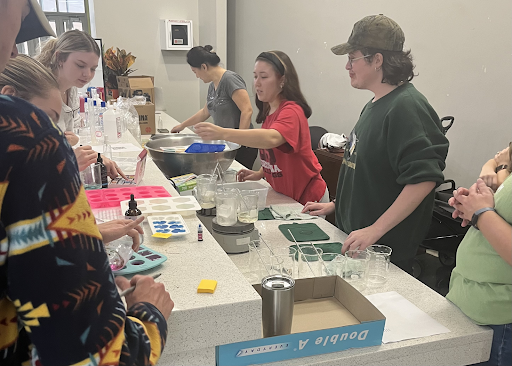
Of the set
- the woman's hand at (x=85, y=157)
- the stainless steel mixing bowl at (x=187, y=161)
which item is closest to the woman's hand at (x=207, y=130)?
the stainless steel mixing bowl at (x=187, y=161)

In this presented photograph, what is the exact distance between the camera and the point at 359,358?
1221 millimetres

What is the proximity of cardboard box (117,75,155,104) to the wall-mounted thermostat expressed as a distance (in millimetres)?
1313

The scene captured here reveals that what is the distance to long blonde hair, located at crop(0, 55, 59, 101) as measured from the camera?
1.32m

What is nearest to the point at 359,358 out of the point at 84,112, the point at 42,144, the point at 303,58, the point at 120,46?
the point at 42,144

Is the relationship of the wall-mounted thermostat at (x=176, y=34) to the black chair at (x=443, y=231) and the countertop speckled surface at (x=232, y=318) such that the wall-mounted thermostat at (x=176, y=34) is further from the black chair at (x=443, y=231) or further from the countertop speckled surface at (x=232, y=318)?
the countertop speckled surface at (x=232, y=318)

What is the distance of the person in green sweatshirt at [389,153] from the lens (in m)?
1.68

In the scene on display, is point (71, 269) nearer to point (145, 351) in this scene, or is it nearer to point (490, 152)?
point (145, 351)

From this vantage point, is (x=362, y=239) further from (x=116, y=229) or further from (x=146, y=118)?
(x=146, y=118)

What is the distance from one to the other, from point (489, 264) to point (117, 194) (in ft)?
4.30

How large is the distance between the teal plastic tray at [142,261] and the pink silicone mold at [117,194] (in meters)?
0.41

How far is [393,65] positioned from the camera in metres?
1.78

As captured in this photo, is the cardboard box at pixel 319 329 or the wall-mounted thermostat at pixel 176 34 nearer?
the cardboard box at pixel 319 329

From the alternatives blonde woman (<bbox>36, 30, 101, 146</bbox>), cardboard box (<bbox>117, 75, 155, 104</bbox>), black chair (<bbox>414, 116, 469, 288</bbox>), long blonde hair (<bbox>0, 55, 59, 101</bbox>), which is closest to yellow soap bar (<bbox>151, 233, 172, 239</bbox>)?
long blonde hair (<bbox>0, 55, 59, 101</bbox>)

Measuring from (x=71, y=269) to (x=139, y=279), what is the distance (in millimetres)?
350
